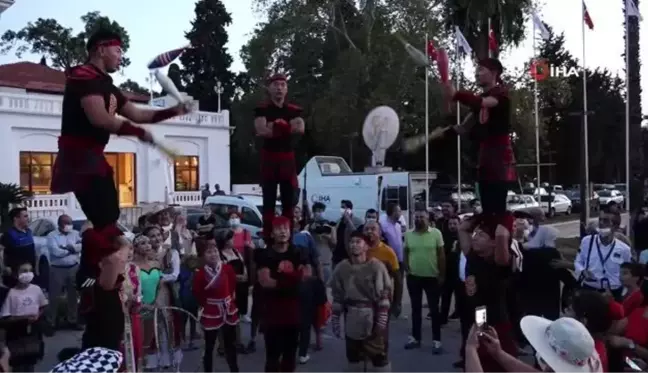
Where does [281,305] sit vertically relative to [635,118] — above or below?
below

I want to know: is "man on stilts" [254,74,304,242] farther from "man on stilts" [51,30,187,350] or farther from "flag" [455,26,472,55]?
"flag" [455,26,472,55]

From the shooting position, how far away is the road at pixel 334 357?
29.3ft

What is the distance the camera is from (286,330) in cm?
688

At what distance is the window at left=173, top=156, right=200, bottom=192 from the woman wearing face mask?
2306cm

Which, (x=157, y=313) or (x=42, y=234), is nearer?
(x=157, y=313)

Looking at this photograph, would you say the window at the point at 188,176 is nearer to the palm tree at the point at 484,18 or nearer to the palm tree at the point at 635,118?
the palm tree at the point at 484,18

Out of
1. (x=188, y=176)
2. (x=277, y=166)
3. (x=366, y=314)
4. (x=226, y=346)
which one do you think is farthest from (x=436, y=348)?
(x=188, y=176)

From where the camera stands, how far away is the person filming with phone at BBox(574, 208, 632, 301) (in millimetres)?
8914

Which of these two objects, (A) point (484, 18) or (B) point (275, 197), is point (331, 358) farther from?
(A) point (484, 18)

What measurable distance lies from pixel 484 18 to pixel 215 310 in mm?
23101

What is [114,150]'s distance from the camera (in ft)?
105

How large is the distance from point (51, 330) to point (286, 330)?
16.2ft

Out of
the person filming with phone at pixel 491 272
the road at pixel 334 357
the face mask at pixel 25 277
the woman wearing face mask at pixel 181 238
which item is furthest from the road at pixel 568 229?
the face mask at pixel 25 277

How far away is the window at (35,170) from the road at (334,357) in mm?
20475
